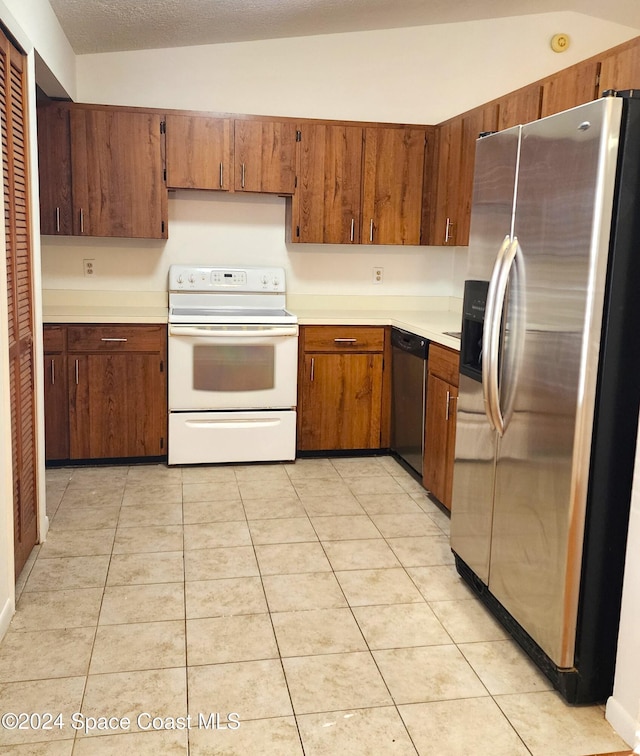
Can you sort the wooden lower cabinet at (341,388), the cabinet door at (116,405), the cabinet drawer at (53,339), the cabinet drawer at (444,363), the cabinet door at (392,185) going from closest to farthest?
the cabinet drawer at (444,363)
the cabinet drawer at (53,339)
the cabinet door at (116,405)
the wooden lower cabinet at (341,388)
the cabinet door at (392,185)

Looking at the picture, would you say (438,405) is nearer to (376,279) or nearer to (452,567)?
(452,567)


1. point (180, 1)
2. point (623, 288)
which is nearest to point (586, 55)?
point (180, 1)

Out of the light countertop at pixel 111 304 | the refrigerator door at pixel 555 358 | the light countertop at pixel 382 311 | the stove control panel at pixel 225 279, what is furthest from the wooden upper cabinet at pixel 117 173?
the refrigerator door at pixel 555 358

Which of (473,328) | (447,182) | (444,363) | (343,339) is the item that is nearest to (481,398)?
(473,328)

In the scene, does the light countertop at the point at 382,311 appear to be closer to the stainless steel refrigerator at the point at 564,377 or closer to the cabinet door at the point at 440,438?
the cabinet door at the point at 440,438

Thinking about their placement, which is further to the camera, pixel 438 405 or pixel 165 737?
pixel 438 405

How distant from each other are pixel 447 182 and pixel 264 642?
115 inches

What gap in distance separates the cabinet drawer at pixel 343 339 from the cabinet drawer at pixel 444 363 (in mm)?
694

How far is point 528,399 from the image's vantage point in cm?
222

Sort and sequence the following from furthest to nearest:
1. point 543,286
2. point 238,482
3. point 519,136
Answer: point 238,482 → point 519,136 → point 543,286

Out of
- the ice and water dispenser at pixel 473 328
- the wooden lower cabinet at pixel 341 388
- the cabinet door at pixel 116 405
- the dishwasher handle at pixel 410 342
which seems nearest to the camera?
A: the ice and water dispenser at pixel 473 328

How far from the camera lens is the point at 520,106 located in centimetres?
343

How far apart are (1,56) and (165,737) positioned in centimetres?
222

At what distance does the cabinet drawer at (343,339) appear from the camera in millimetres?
4309
